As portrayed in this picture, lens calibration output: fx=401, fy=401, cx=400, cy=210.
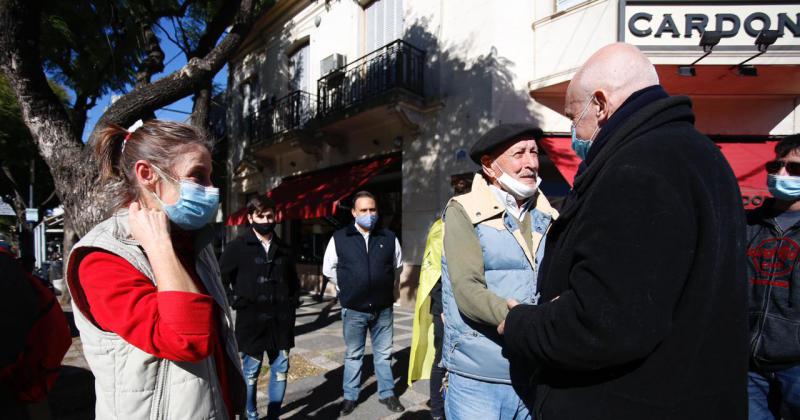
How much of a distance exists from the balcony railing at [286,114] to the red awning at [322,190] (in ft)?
5.17

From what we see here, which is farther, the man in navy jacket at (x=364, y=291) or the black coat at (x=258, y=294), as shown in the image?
the man in navy jacket at (x=364, y=291)

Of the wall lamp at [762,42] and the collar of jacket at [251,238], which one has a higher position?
the wall lamp at [762,42]

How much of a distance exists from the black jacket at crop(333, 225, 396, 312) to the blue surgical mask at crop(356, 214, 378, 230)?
0.12 metres

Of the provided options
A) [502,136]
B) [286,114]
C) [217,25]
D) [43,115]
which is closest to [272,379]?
[502,136]

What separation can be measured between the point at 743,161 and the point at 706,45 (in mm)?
2039

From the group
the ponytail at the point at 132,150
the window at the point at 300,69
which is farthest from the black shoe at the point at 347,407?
the window at the point at 300,69

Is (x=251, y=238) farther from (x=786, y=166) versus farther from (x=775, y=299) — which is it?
(x=786, y=166)

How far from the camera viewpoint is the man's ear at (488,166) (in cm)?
215

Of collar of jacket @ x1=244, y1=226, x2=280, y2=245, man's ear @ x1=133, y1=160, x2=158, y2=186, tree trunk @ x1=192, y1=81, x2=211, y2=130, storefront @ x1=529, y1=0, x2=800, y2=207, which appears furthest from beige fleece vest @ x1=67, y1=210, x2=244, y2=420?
storefront @ x1=529, y1=0, x2=800, y2=207

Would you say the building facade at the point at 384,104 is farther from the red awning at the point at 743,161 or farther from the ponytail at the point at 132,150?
the ponytail at the point at 132,150

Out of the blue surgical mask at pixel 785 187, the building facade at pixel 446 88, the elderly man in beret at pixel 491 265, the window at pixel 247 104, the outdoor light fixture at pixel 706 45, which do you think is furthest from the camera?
the window at pixel 247 104

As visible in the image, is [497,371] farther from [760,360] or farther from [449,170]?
[449,170]

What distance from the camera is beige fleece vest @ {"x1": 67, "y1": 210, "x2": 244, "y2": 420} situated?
49.0 inches

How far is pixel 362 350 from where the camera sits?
A: 398 cm
